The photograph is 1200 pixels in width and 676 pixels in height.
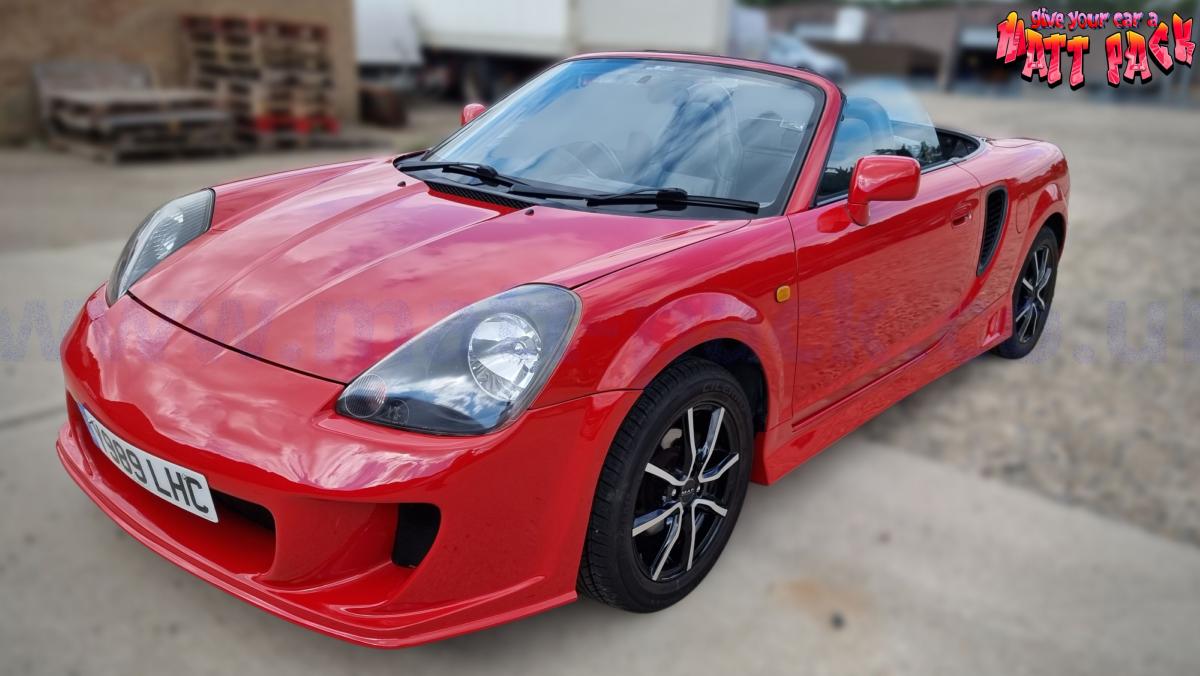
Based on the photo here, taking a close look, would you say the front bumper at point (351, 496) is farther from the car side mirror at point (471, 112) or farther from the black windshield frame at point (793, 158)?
the car side mirror at point (471, 112)

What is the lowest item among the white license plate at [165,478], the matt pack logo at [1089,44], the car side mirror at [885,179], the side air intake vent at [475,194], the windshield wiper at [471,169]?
the white license plate at [165,478]

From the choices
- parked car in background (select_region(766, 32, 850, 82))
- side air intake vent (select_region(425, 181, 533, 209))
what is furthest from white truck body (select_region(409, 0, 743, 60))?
side air intake vent (select_region(425, 181, 533, 209))

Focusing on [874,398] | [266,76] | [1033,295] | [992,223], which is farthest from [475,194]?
[266,76]

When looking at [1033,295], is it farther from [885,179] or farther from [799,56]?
[799,56]

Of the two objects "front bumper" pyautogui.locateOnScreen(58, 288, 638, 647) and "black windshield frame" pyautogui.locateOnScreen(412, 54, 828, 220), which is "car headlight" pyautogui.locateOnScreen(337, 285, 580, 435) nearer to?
"front bumper" pyautogui.locateOnScreen(58, 288, 638, 647)

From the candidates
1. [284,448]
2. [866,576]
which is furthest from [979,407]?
[284,448]

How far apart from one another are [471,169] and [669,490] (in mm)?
1211

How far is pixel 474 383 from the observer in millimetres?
1812

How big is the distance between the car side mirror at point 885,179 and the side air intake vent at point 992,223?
972mm

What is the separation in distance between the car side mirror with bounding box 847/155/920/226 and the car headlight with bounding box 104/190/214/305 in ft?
5.99

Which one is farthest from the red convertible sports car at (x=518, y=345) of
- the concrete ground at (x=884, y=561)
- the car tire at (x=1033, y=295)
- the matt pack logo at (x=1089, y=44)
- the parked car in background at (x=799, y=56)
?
the parked car in background at (x=799, y=56)

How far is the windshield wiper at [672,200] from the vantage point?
2447mm

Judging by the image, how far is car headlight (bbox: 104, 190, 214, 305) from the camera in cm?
241

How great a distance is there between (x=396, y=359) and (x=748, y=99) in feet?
4.97
